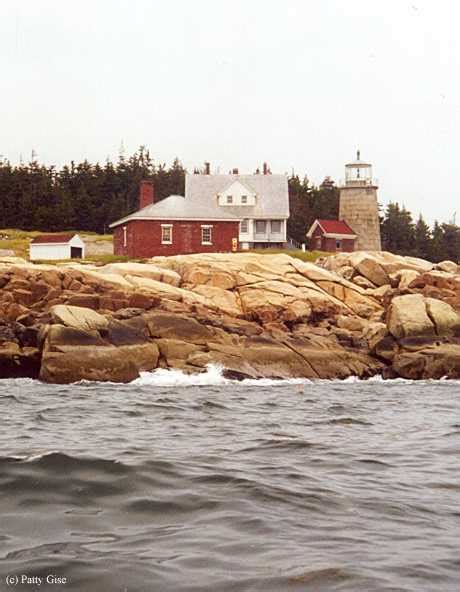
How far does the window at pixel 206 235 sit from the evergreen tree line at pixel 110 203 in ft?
83.7

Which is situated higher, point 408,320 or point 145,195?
point 145,195

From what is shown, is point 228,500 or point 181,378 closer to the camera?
point 228,500

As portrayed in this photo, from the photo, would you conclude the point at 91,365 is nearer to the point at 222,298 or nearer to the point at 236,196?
the point at 222,298

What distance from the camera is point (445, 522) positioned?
7234 millimetres

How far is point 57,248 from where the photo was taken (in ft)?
193

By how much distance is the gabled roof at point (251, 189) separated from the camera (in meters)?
61.9

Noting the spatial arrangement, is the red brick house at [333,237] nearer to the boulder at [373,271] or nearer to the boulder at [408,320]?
the boulder at [373,271]

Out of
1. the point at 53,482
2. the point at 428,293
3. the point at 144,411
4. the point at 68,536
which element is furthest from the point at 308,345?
the point at 68,536

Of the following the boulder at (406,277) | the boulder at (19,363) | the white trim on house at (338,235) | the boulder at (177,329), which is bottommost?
the boulder at (19,363)

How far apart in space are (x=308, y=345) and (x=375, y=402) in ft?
27.2

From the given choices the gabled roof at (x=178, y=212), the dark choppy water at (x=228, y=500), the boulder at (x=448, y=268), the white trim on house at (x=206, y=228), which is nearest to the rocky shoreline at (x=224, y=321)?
the boulder at (x=448, y=268)

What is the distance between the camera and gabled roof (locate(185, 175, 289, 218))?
203ft

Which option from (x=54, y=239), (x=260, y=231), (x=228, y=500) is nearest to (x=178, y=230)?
(x=54, y=239)

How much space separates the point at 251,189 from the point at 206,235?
11791mm
